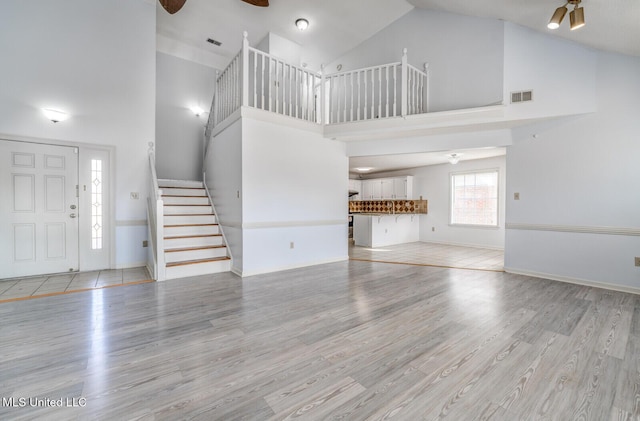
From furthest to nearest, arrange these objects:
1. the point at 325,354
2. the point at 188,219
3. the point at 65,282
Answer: the point at 188,219 → the point at 65,282 → the point at 325,354

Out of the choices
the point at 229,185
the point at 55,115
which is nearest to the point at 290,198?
the point at 229,185

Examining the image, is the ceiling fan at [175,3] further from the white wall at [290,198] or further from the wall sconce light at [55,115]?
the wall sconce light at [55,115]

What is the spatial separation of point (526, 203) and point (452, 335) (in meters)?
3.26

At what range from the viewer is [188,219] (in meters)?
5.10

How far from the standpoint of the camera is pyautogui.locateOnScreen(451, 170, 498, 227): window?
23.4ft

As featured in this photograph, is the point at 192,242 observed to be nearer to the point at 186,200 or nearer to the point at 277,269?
the point at 186,200

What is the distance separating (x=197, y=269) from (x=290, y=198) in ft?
6.14

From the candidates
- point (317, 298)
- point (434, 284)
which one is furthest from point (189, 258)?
point (434, 284)

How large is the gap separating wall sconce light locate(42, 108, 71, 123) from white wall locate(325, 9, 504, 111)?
5.82 m

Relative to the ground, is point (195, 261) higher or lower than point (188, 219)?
lower

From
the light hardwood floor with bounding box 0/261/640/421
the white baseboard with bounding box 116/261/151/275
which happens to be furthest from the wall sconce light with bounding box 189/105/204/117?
the light hardwood floor with bounding box 0/261/640/421

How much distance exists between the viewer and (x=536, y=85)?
409cm

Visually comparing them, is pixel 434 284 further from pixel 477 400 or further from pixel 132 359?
pixel 132 359

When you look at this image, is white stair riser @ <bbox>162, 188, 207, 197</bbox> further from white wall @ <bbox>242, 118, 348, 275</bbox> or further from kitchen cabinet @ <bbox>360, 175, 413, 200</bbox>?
kitchen cabinet @ <bbox>360, 175, 413, 200</bbox>
